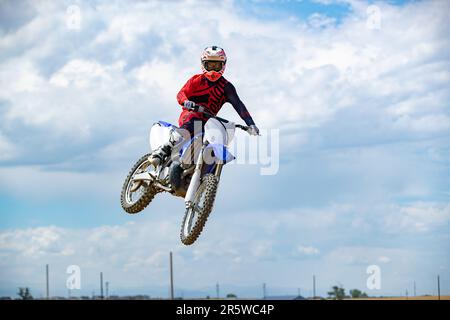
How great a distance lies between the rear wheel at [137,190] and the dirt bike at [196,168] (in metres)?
0.85

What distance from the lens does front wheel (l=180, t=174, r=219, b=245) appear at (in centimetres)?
2242

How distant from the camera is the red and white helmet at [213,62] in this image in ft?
74.3

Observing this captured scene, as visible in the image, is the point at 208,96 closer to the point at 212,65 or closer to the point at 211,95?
the point at 211,95

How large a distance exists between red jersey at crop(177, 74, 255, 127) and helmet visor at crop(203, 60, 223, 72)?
1.13ft

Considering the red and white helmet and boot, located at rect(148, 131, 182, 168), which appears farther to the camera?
boot, located at rect(148, 131, 182, 168)

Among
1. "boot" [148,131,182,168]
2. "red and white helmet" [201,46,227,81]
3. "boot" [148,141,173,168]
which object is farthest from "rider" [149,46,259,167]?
"boot" [148,141,173,168]

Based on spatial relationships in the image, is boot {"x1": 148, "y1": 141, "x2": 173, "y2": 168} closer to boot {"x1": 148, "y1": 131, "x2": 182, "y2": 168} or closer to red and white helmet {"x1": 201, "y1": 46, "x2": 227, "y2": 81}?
boot {"x1": 148, "y1": 131, "x2": 182, "y2": 168}
